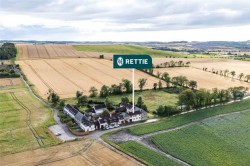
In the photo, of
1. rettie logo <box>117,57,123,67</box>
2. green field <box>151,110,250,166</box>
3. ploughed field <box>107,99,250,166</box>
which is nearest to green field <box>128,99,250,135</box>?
ploughed field <box>107,99,250,166</box>

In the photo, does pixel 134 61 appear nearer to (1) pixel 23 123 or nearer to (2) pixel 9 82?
(1) pixel 23 123

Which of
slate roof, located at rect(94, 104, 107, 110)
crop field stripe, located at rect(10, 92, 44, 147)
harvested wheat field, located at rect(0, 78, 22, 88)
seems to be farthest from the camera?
harvested wheat field, located at rect(0, 78, 22, 88)

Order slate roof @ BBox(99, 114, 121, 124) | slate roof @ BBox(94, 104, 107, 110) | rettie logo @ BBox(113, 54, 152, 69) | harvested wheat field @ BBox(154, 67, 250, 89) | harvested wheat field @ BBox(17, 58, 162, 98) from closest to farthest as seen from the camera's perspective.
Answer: slate roof @ BBox(99, 114, 121, 124), rettie logo @ BBox(113, 54, 152, 69), slate roof @ BBox(94, 104, 107, 110), harvested wheat field @ BBox(17, 58, 162, 98), harvested wheat field @ BBox(154, 67, 250, 89)

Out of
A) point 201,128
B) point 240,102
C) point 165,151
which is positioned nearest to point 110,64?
point 240,102

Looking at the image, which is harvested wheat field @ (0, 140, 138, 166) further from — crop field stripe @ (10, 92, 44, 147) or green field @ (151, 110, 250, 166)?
green field @ (151, 110, 250, 166)

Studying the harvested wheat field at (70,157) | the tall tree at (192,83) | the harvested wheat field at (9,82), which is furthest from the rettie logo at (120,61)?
the harvested wheat field at (9,82)

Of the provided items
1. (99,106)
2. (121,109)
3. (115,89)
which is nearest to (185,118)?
(121,109)
